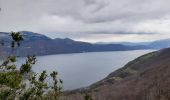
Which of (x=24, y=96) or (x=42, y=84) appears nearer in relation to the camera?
(x=24, y=96)

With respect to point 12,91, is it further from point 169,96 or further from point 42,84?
point 169,96

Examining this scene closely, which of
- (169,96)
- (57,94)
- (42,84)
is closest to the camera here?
(42,84)

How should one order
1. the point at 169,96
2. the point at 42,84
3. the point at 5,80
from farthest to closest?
the point at 169,96 → the point at 42,84 → the point at 5,80

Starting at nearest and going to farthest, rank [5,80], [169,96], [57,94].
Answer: [5,80] < [57,94] < [169,96]

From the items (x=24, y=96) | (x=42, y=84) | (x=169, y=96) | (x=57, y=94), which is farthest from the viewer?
(x=169, y=96)

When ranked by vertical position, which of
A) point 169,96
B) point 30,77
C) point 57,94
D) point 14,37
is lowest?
point 169,96

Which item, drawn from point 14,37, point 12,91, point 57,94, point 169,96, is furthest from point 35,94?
point 169,96

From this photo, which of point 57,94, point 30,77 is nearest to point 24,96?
point 30,77

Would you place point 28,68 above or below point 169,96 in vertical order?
above

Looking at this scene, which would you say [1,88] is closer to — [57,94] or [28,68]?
[28,68]
